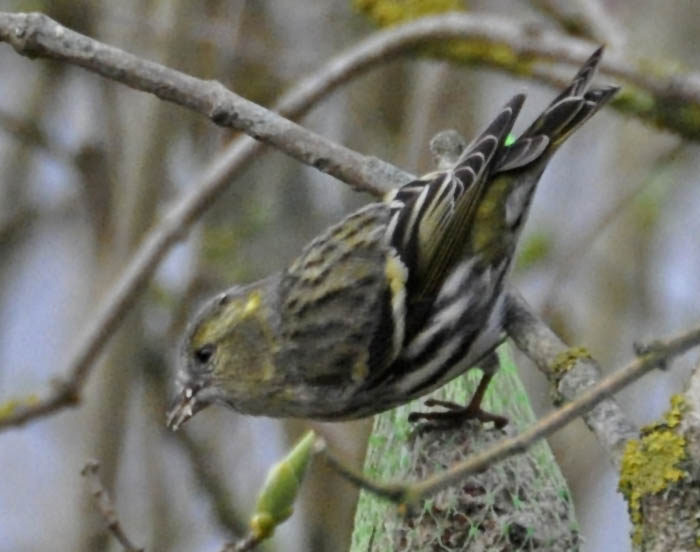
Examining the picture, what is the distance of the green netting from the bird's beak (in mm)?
503

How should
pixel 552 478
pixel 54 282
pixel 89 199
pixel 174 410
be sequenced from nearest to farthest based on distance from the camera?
pixel 552 478 → pixel 174 410 → pixel 89 199 → pixel 54 282

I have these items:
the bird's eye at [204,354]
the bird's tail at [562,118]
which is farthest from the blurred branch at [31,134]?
the bird's tail at [562,118]

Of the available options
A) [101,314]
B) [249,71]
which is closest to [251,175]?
[249,71]

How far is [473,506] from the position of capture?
3336 mm

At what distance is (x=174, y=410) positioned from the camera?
12.1ft

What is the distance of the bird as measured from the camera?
141 inches

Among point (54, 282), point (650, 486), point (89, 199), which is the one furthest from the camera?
point (54, 282)

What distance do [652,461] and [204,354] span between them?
153 cm

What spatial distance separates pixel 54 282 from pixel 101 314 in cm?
396

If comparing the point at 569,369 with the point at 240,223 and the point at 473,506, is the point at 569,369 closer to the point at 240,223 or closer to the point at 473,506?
the point at 473,506

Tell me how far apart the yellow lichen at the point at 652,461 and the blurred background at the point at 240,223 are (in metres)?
2.59

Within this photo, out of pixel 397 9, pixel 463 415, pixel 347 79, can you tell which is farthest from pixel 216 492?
pixel 463 415

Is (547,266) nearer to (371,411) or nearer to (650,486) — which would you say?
(371,411)

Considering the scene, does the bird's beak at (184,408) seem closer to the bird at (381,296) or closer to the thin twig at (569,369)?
the bird at (381,296)
